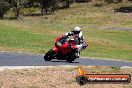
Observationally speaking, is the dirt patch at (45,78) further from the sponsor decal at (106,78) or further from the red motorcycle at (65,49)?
the sponsor decal at (106,78)

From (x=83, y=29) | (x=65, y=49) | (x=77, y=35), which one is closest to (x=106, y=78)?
(x=77, y=35)

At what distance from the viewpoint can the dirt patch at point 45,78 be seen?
1491 cm

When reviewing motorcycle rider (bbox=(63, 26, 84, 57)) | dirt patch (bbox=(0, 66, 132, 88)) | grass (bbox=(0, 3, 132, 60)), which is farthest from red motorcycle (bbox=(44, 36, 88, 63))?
grass (bbox=(0, 3, 132, 60))

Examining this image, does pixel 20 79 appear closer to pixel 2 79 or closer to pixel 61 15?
pixel 2 79

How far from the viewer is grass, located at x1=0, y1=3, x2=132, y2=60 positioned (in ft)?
124

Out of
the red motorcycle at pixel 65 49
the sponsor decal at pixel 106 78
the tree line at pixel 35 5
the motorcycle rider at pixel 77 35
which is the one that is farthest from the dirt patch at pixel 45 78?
the tree line at pixel 35 5

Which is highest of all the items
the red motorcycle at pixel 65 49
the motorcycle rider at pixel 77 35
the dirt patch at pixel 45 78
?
the motorcycle rider at pixel 77 35

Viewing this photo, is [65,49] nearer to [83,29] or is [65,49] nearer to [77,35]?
[77,35]

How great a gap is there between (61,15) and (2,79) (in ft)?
250

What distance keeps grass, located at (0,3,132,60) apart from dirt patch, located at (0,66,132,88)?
1185 cm

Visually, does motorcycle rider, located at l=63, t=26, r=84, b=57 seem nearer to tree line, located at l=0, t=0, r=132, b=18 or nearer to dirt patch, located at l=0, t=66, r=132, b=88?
dirt patch, located at l=0, t=66, r=132, b=88

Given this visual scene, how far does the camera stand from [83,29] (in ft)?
206

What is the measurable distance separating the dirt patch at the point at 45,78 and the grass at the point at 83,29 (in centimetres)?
1185

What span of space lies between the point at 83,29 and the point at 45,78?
4708cm
